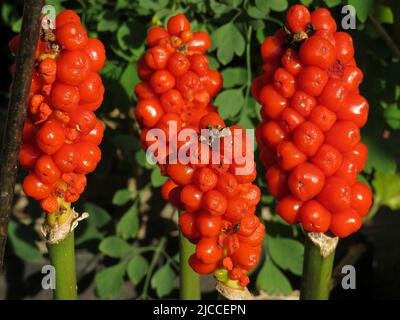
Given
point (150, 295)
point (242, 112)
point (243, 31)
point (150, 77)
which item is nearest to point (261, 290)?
point (150, 295)

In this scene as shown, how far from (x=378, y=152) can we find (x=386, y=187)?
322 millimetres

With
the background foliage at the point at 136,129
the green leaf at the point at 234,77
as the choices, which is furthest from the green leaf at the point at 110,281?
the green leaf at the point at 234,77

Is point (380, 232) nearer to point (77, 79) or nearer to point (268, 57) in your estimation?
point (268, 57)

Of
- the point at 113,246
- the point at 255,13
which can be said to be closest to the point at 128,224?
the point at 113,246

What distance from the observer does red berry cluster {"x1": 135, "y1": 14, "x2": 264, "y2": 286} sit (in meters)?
1.09

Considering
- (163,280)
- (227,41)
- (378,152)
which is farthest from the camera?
(163,280)

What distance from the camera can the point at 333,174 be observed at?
45.4 inches

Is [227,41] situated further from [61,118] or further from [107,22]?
[61,118]

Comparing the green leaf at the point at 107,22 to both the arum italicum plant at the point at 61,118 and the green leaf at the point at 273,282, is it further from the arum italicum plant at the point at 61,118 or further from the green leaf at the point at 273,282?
the green leaf at the point at 273,282

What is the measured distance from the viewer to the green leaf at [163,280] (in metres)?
1.83

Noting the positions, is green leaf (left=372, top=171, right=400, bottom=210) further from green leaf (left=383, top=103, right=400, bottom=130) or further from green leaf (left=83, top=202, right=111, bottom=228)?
green leaf (left=83, top=202, right=111, bottom=228)

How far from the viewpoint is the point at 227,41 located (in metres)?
1.56

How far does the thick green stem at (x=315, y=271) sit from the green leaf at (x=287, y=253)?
58 centimetres

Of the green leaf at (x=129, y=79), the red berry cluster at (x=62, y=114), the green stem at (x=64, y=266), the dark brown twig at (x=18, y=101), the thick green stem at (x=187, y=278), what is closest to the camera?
the dark brown twig at (x=18, y=101)
